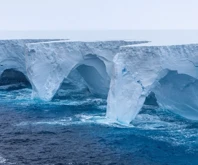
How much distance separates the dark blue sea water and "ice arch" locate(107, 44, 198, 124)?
94cm

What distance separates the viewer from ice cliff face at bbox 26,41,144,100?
19516 mm

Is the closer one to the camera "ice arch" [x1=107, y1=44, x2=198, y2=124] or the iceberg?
"ice arch" [x1=107, y1=44, x2=198, y2=124]

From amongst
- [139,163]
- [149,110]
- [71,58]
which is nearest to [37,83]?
[71,58]

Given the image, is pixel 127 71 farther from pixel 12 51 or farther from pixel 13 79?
pixel 13 79

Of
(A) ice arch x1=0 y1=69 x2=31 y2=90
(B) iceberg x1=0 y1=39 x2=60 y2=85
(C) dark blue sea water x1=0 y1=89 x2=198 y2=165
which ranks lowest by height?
(C) dark blue sea water x1=0 y1=89 x2=198 y2=165

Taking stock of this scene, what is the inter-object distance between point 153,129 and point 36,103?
24.9ft

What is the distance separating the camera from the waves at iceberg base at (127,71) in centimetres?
1555

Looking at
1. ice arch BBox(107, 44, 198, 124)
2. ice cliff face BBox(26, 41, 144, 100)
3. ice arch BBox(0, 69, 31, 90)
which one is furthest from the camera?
ice arch BBox(0, 69, 31, 90)

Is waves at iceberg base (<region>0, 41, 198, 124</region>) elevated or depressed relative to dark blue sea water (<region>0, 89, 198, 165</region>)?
elevated

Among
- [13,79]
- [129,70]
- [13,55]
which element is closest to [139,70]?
[129,70]

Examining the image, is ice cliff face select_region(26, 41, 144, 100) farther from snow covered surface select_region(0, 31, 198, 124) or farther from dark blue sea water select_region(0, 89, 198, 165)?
dark blue sea water select_region(0, 89, 198, 165)

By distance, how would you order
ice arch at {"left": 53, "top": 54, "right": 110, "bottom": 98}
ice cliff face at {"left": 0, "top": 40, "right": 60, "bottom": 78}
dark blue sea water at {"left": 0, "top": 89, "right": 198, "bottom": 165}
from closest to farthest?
dark blue sea water at {"left": 0, "top": 89, "right": 198, "bottom": 165} → ice arch at {"left": 53, "top": 54, "right": 110, "bottom": 98} → ice cliff face at {"left": 0, "top": 40, "right": 60, "bottom": 78}

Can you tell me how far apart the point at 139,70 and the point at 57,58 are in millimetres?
5753

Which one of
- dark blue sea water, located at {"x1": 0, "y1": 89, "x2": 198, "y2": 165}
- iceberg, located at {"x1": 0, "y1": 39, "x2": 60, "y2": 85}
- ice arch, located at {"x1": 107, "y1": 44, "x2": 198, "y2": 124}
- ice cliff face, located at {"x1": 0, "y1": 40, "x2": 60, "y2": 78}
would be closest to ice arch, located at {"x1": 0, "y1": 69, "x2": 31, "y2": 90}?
iceberg, located at {"x1": 0, "y1": 39, "x2": 60, "y2": 85}
